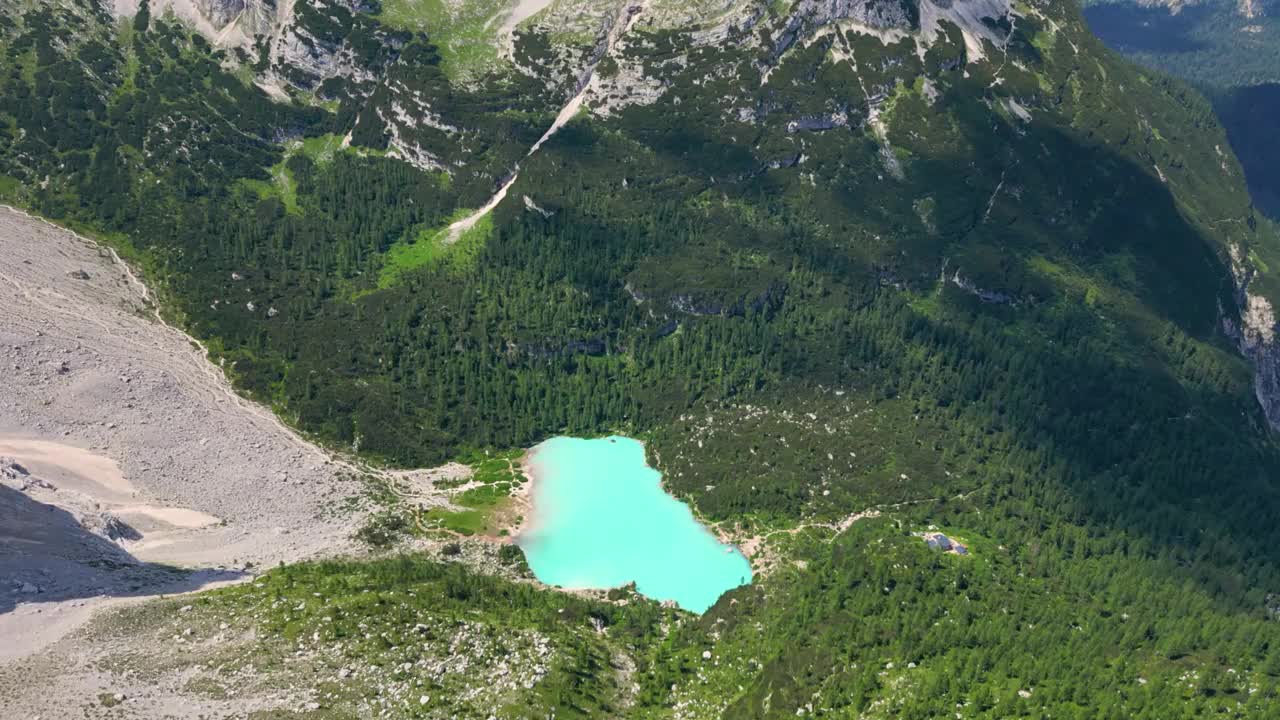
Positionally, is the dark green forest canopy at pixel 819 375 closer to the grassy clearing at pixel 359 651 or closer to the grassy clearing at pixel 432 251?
the grassy clearing at pixel 432 251

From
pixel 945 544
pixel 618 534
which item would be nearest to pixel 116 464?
pixel 618 534

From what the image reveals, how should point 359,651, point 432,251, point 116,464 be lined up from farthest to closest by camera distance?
1. point 432,251
2. point 116,464
3. point 359,651

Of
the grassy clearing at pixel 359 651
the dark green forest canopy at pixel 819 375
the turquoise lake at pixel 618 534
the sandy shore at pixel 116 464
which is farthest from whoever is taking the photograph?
the turquoise lake at pixel 618 534

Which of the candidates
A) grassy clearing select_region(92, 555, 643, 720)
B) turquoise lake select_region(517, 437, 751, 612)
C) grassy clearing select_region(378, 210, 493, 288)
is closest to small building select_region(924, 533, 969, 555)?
turquoise lake select_region(517, 437, 751, 612)

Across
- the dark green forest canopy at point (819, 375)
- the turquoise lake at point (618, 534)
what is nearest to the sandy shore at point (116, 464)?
the dark green forest canopy at point (819, 375)

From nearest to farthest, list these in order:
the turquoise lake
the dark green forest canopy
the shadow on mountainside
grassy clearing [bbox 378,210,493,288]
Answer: the shadow on mountainside
the dark green forest canopy
the turquoise lake
grassy clearing [bbox 378,210,493,288]

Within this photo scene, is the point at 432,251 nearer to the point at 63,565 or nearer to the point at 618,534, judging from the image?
the point at 618,534

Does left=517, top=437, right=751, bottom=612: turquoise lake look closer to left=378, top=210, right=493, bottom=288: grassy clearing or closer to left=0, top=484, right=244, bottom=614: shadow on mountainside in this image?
left=0, top=484, right=244, bottom=614: shadow on mountainside
